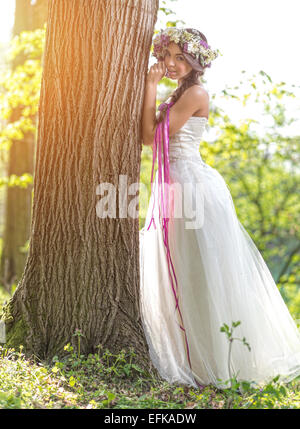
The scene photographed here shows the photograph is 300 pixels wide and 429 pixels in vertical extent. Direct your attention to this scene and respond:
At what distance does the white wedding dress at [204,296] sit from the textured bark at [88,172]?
→ 0.25m

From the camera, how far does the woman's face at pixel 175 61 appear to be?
12.5 feet

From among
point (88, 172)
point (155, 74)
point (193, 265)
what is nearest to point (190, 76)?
point (155, 74)

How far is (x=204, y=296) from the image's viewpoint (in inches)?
146

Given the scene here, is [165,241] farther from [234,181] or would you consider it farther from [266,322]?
[234,181]

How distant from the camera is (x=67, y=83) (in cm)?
360

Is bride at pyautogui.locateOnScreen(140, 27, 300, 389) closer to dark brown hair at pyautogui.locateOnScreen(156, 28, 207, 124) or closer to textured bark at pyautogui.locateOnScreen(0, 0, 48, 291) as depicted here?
dark brown hair at pyautogui.locateOnScreen(156, 28, 207, 124)

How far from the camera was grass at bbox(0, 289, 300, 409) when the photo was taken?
3.04m

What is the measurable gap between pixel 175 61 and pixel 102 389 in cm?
239

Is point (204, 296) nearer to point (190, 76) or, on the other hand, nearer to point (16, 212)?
point (190, 76)

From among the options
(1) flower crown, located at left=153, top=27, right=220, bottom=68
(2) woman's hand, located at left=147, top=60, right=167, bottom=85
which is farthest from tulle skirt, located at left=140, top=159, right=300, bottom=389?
(1) flower crown, located at left=153, top=27, right=220, bottom=68

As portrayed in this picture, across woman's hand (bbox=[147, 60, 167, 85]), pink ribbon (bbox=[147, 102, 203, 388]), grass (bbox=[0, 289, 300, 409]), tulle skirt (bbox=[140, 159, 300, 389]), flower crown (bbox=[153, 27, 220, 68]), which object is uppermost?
flower crown (bbox=[153, 27, 220, 68])

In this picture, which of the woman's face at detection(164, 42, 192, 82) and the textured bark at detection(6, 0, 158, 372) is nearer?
the textured bark at detection(6, 0, 158, 372)

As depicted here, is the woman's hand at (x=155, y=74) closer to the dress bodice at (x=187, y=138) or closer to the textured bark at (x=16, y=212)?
the dress bodice at (x=187, y=138)
